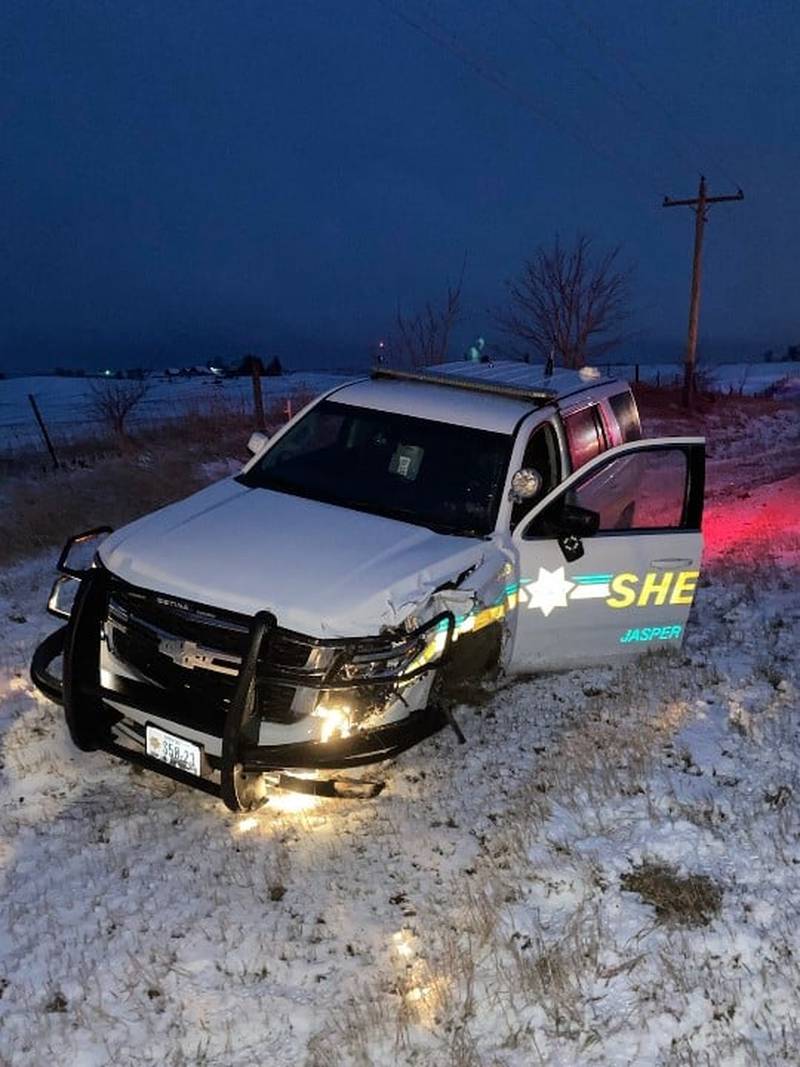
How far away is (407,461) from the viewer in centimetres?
550

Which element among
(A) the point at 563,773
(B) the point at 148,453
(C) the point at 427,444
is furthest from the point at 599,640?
(B) the point at 148,453

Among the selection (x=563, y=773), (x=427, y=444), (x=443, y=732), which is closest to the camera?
(x=563, y=773)

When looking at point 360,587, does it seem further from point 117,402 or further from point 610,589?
point 117,402

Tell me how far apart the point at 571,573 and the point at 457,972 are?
262 centimetres

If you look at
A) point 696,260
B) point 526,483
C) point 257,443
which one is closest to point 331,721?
point 526,483

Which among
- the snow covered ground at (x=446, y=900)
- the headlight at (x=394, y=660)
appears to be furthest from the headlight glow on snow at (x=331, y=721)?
the snow covered ground at (x=446, y=900)

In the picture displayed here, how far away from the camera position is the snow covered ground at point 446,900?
9.85 feet

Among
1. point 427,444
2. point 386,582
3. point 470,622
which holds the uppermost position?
point 427,444

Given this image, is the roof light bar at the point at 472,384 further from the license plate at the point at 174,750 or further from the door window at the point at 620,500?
the license plate at the point at 174,750

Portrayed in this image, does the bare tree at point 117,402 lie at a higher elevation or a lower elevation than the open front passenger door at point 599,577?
lower

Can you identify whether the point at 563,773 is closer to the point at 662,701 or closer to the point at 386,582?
the point at 662,701

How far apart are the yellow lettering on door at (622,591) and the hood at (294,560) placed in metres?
1.10

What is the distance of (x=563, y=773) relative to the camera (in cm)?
463

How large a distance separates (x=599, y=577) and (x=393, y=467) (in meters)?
1.47
